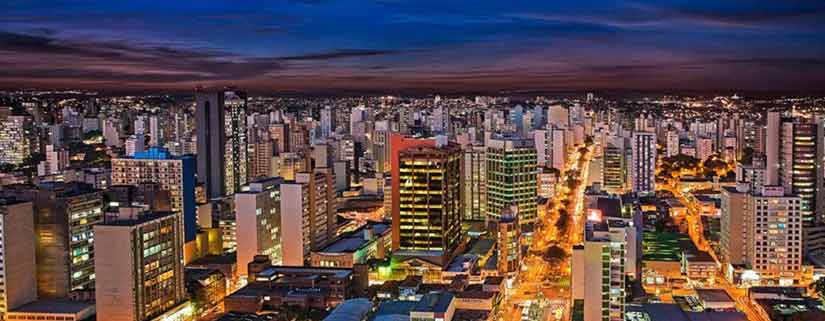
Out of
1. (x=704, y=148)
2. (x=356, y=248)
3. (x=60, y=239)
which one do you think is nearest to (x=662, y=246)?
(x=356, y=248)

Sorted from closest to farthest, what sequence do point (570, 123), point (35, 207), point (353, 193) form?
point (35, 207)
point (353, 193)
point (570, 123)

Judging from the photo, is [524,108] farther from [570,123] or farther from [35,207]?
[35,207]

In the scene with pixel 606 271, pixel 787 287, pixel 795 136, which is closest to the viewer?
pixel 606 271

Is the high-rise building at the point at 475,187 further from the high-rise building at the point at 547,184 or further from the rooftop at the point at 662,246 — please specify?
the rooftop at the point at 662,246

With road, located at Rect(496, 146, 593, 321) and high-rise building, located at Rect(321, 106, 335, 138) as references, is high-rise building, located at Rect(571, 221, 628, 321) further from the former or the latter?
high-rise building, located at Rect(321, 106, 335, 138)

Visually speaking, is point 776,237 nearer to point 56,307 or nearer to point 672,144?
point 56,307

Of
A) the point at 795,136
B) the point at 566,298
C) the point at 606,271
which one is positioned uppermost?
the point at 795,136

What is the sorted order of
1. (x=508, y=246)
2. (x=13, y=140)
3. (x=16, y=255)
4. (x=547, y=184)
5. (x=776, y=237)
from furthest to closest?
1. (x=13, y=140)
2. (x=547, y=184)
3. (x=508, y=246)
4. (x=776, y=237)
5. (x=16, y=255)

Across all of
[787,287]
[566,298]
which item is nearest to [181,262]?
[566,298]
